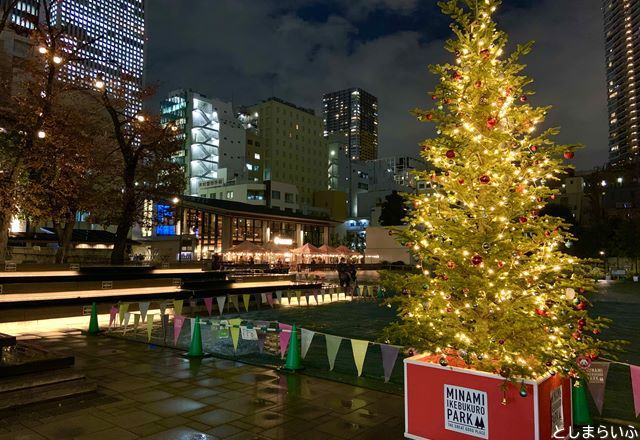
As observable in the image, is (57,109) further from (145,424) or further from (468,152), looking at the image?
(468,152)

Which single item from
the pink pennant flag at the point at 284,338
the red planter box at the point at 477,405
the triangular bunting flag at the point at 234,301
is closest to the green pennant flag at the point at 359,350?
the pink pennant flag at the point at 284,338

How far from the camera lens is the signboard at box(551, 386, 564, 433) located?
5582 millimetres

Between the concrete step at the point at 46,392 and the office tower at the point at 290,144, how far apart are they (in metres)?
111

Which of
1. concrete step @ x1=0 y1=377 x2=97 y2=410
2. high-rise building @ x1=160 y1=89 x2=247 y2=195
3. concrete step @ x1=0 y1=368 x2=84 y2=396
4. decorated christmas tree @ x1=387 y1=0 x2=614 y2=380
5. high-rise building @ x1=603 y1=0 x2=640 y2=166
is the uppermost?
high-rise building @ x1=603 y1=0 x2=640 y2=166

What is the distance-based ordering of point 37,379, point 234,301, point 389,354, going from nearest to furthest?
point 37,379
point 389,354
point 234,301

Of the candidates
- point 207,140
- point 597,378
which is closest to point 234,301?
point 597,378

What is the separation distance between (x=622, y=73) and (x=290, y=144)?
14419 centimetres

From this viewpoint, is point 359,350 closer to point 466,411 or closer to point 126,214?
point 466,411

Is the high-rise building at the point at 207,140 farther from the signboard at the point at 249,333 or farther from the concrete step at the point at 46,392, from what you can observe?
the concrete step at the point at 46,392

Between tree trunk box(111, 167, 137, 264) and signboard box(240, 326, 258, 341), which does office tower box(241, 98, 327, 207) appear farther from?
signboard box(240, 326, 258, 341)

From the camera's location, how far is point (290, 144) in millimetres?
125188

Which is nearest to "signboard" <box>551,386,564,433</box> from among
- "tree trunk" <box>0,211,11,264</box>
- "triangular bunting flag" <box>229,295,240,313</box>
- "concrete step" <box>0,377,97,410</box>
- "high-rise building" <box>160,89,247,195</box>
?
"concrete step" <box>0,377,97,410</box>

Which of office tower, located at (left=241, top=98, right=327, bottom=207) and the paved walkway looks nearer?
the paved walkway

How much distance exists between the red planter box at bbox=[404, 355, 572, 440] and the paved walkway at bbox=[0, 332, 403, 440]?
0.65 metres
